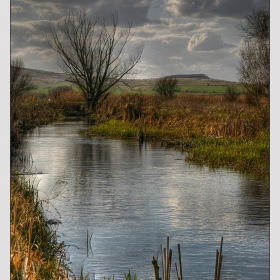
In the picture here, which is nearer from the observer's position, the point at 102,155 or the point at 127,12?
the point at 127,12

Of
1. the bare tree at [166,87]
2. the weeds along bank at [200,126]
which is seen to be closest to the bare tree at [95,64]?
the weeds along bank at [200,126]

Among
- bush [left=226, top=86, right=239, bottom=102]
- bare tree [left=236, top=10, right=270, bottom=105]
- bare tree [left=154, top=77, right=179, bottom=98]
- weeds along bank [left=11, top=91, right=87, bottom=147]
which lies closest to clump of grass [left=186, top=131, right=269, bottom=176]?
bush [left=226, top=86, right=239, bottom=102]

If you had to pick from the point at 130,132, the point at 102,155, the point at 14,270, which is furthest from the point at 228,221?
the point at 130,132

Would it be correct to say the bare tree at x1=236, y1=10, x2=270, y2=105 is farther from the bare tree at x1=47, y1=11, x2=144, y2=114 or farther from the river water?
the bare tree at x1=47, y1=11, x2=144, y2=114

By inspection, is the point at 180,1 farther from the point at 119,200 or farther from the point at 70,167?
the point at 70,167

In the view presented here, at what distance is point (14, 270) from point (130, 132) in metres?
12.4

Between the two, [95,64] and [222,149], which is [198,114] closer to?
[222,149]

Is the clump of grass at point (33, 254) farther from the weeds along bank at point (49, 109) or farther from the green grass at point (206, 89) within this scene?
the weeds along bank at point (49, 109)

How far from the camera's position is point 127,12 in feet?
29.8

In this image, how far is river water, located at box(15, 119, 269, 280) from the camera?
218 inches

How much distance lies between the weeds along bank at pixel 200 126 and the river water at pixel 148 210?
624 millimetres

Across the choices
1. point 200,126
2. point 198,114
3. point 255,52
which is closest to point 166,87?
point 198,114

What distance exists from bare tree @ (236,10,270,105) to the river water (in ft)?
5.46

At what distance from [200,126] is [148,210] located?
294 inches
